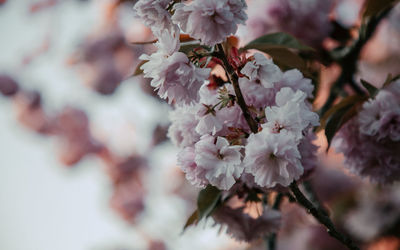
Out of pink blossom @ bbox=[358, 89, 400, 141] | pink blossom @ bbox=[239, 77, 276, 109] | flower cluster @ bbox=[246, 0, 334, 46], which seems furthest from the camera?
flower cluster @ bbox=[246, 0, 334, 46]

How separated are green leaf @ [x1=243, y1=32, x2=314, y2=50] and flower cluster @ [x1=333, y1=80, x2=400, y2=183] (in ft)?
0.56

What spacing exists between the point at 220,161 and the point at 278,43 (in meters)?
0.29

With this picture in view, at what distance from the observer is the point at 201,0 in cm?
44

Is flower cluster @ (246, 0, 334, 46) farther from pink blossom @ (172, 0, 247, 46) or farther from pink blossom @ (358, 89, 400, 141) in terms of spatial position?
pink blossom @ (172, 0, 247, 46)

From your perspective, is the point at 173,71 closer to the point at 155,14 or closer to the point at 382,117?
the point at 155,14

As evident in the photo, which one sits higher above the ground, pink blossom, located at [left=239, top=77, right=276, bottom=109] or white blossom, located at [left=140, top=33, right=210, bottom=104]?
white blossom, located at [left=140, top=33, right=210, bottom=104]

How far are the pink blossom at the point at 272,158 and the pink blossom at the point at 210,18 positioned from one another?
124mm

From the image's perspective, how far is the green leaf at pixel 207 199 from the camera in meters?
0.62

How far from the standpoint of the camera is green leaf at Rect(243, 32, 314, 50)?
0.62 m

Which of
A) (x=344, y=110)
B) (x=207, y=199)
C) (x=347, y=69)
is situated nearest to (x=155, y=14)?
(x=207, y=199)

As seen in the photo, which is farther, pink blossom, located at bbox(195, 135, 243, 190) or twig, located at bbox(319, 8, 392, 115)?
twig, located at bbox(319, 8, 392, 115)

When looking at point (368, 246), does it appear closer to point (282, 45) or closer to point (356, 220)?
point (356, 220)

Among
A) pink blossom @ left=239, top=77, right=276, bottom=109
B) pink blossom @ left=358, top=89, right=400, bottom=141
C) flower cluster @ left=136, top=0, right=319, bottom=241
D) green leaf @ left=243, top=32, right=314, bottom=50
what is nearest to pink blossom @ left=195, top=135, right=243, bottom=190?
flower cluster @ left=136, top=0, right=319, bottom=241

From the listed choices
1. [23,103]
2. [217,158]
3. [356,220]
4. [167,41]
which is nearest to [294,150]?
[217,158]
